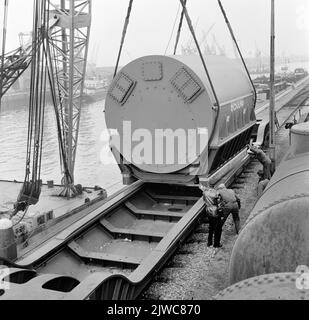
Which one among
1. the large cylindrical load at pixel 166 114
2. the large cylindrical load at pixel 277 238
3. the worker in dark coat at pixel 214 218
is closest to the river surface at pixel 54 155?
the large cylindrical load at pixel 166 114

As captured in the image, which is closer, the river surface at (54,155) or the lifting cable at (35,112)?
the lifting cable at (35,112)

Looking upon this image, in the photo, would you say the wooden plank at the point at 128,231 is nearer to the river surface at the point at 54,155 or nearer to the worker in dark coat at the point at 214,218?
the worker in dark coat at the point at 214,218

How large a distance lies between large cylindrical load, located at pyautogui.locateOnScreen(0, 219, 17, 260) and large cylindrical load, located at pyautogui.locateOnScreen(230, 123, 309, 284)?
444 cm

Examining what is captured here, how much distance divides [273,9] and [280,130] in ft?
31.3

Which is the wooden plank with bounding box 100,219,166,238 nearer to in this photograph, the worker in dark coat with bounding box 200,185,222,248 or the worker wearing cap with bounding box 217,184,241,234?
the worker in dark coat with bounding box 200,185,222,248

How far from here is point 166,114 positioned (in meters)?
9.63

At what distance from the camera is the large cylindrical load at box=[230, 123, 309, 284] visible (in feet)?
12.9

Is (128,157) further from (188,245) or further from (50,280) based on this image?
(50,280)

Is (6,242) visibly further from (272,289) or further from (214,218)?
(272,289)

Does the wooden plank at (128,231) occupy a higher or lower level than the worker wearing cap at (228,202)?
lower

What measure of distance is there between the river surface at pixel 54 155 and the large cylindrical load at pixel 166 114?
16979 millimetres

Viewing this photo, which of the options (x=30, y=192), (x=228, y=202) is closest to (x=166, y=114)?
(x=228, y=202)

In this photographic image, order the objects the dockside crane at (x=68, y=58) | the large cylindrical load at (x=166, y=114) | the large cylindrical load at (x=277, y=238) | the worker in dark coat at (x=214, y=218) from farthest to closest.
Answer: the dockside crane at (x=68, y=58) → the large cylindrical load at (x=166, y=114) → the worker in dark coat at (x=214, y=218) → the large cylindrical load at (x=277, y=238)

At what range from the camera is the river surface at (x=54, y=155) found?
30.0m
